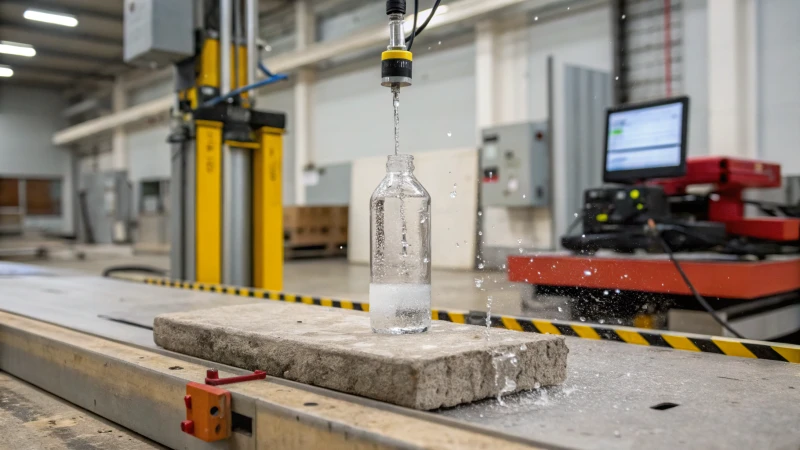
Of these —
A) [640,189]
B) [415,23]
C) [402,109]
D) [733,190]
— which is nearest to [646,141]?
[640,189]

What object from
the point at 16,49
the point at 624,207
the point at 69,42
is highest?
the point at 69,42

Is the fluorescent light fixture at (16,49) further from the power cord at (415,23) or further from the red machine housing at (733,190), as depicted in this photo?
the power cord at (415,23)

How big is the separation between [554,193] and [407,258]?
6.21 metres

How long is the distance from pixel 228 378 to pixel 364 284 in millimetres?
5485

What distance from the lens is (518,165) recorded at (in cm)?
746

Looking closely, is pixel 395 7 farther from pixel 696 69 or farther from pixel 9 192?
pixel 9 192

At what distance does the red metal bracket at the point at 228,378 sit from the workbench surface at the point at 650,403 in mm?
436

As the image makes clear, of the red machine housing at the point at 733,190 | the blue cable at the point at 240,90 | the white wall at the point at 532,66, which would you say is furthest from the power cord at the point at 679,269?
the white wall at the point at 532,66

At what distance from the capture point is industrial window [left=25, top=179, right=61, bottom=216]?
1933cm

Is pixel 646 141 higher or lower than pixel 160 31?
lower

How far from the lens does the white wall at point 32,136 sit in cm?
1839

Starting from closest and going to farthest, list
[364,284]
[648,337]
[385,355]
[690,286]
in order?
1. [385,355]
2. [648,337]
3. [690,286]
4. [364,284]

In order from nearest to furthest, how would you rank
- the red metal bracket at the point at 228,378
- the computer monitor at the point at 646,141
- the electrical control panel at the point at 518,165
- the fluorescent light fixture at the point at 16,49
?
1. the red metal bracket at the point at 228,378
2. the computer monitor at the point at 646,141
3. the electrical control panel at the point at 518,165
4. the fluorescent light fixture at the point at 16,49

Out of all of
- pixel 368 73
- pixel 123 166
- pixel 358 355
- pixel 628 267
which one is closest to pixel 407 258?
pixel 358 355
